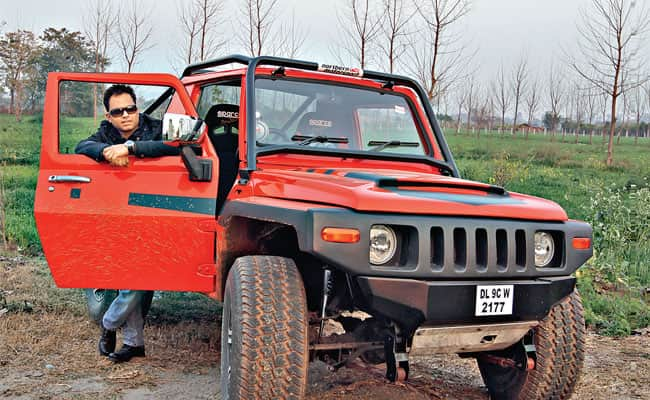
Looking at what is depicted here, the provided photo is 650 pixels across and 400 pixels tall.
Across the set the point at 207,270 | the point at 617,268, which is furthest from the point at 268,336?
the point at 617,268

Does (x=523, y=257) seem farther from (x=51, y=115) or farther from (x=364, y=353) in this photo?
(x=51, y=115)

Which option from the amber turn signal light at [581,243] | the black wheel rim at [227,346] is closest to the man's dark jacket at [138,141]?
the black wheel rim at [227,346]

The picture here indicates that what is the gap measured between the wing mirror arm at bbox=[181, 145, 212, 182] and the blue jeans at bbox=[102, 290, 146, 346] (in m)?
1.10

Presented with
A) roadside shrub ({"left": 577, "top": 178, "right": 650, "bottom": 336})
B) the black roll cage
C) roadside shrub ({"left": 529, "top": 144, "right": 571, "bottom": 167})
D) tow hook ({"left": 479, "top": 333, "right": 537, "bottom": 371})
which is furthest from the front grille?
roadside shrub ({"left": 529, "top": 144, "right": 571, "bottom": 167})

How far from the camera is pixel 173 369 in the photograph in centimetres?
436

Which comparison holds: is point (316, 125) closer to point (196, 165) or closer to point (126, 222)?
point (196, 165)

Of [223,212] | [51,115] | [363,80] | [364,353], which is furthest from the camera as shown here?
[363,80]

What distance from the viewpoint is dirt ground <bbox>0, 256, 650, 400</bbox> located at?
3.89m

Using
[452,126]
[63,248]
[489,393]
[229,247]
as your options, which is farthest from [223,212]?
[452,126]

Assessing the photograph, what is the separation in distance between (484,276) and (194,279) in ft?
5.95

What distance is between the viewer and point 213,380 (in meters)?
4.15

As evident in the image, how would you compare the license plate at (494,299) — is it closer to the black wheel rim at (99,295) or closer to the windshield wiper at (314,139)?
the windshield wiper at (314,139)

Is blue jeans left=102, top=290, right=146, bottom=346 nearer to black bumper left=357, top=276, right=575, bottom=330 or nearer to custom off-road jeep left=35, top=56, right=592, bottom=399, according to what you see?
custom off-road jeep left=35, top=56, right=592, bottom=399

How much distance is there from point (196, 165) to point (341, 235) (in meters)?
1.36
